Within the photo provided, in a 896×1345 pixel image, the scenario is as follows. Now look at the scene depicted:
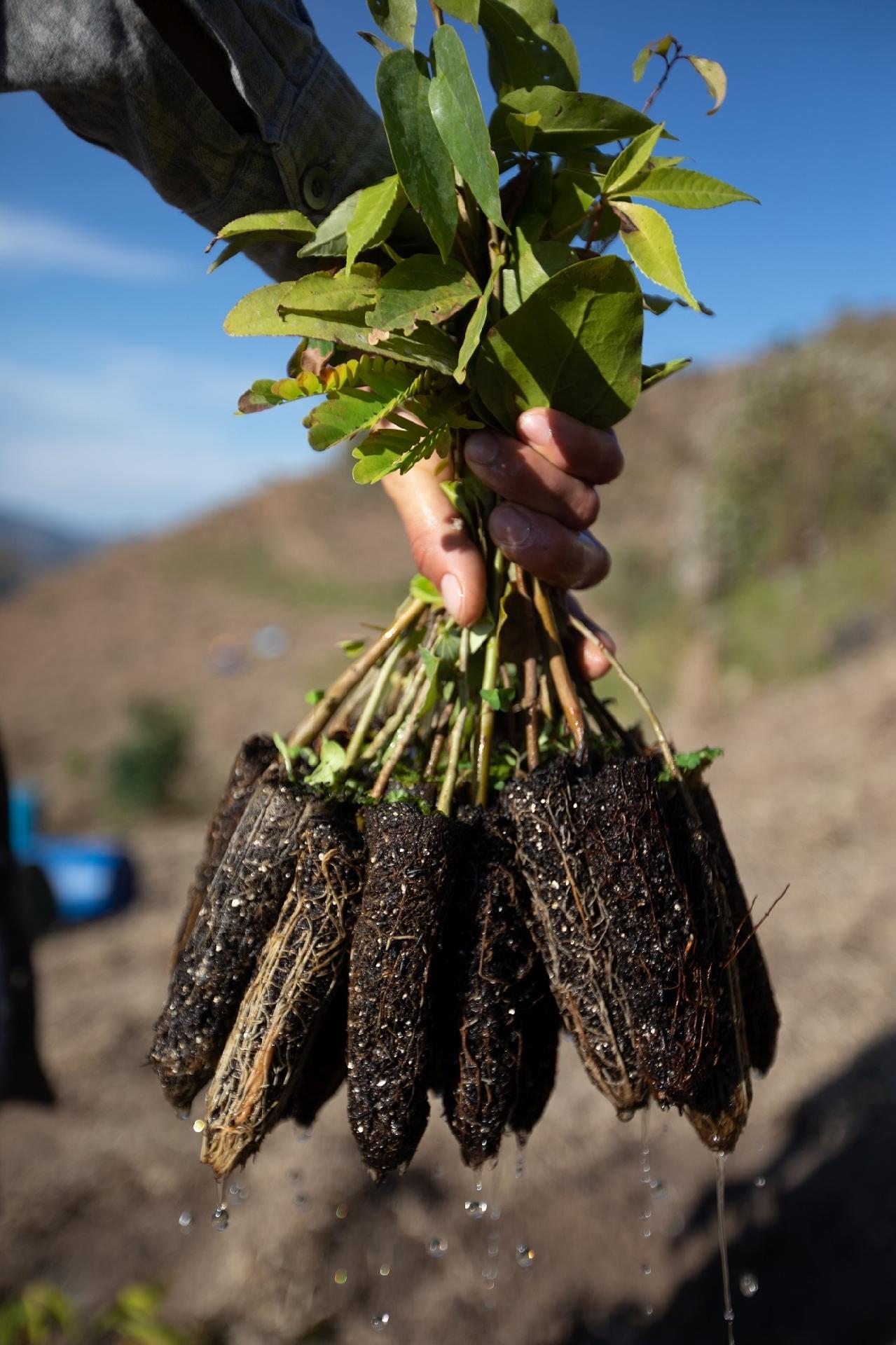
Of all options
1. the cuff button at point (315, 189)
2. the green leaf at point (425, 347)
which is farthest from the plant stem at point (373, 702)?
the cuff button at point (315, 189)

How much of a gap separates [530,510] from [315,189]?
581mm

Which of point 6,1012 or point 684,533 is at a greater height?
point 684,533

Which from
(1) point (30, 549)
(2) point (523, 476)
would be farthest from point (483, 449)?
(1) point (30, 549)

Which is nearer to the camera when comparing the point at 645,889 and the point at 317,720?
the point at 645,889

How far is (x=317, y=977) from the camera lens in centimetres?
130

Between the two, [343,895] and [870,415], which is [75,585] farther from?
[343,895]

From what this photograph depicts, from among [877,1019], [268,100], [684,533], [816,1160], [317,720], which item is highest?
[684,533]

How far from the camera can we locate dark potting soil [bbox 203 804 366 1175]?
129 cm

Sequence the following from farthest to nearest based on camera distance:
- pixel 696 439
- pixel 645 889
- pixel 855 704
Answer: pixel 696 439
pixel 855 704
pixel 645 889

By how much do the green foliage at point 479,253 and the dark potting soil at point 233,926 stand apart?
48 centimetres

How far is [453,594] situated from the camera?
137 cm

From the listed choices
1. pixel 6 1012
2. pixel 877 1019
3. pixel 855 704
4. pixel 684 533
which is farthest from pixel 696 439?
pixel 6 1012

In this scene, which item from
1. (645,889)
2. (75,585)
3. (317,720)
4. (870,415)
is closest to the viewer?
(645,889)

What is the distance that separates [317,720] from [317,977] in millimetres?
358
